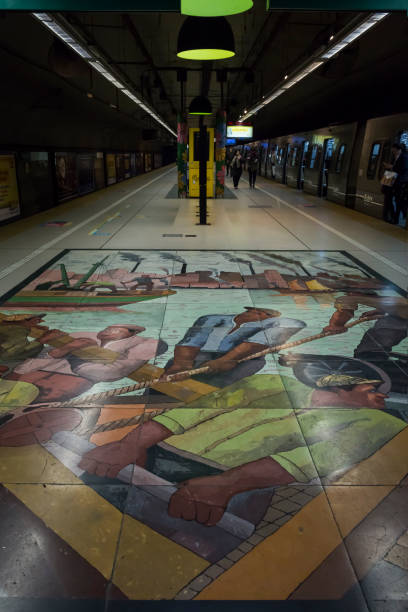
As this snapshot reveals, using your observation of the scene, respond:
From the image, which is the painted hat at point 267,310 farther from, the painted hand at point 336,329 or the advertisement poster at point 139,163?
the advertisement poster at point 139,163

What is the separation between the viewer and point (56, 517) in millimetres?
2602

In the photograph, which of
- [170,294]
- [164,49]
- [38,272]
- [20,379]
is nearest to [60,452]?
[20,379]

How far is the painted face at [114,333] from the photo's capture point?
5113 mm

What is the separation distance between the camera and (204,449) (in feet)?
10.6

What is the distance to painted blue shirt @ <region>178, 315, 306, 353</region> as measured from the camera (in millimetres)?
4978

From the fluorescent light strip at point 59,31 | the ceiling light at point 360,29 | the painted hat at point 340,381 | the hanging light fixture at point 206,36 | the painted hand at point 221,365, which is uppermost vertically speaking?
the ceiling light at point 360,29

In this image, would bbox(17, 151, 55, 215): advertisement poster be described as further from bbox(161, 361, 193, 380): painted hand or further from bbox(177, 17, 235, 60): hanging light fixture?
bbox(161, 361, 193, 380): painted hand

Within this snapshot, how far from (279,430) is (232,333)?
1.91 m

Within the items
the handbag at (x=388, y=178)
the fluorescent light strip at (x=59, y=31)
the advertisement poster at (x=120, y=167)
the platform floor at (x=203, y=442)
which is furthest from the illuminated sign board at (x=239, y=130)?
the platform floor at (x=203, y=442)

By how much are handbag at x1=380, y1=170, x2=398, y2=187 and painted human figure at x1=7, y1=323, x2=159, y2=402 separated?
9.33m

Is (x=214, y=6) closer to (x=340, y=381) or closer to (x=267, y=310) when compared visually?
(x=340, y=381)

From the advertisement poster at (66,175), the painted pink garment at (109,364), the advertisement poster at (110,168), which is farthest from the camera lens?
the advertisement poster at (110,168)

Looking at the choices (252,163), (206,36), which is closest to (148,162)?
(252,163)

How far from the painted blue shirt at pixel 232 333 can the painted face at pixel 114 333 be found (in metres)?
0.65
